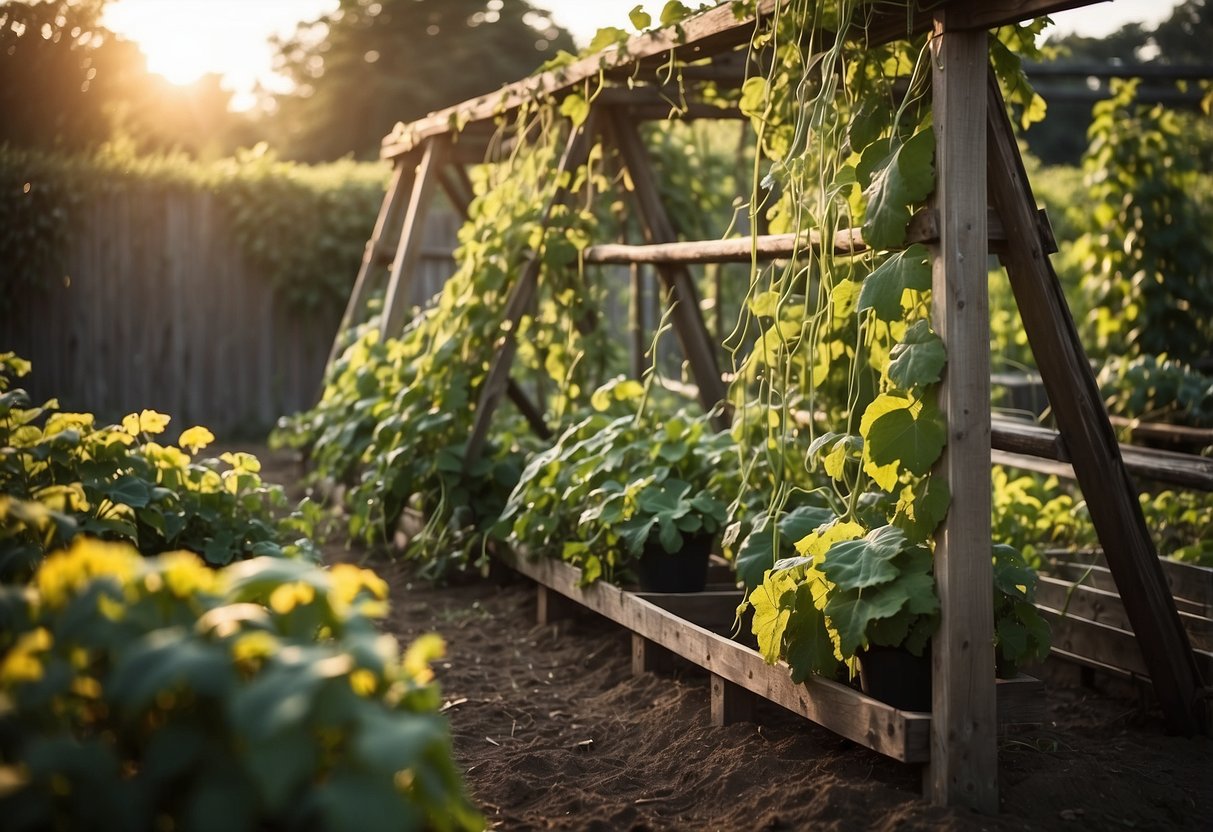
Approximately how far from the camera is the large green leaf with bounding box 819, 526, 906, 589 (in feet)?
8.73

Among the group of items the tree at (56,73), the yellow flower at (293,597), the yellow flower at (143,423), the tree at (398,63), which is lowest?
the yellow flower at (293,597)

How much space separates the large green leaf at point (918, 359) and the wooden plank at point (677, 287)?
69.0 inches

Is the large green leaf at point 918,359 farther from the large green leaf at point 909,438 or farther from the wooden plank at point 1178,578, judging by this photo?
the wooden plank at point 1178,578

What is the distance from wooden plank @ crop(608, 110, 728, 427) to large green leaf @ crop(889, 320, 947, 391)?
175 centimetres

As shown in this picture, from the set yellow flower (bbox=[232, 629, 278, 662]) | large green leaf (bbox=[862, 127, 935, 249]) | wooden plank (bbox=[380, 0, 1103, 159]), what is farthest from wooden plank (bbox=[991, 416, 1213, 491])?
yellow flower (bbox=[232, 629, 278, 662])

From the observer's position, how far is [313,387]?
10.8 meters

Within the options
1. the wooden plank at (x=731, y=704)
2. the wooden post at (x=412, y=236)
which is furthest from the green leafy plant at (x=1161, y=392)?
the wooden post at (x=412, y=236)

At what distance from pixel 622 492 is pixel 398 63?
25.2 m

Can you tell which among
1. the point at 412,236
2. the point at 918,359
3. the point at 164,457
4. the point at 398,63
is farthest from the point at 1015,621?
the point at 398,63

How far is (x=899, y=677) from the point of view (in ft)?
9.03

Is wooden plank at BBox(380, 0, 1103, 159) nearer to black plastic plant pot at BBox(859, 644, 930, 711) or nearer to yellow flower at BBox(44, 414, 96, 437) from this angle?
black plastic plant pot at BBox(859, 644, 930, 711)

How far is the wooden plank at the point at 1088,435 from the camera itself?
9.34ft

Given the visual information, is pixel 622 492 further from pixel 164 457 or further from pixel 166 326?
pixel 166 326

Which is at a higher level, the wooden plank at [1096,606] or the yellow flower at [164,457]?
the yellow flower at [164,457]
